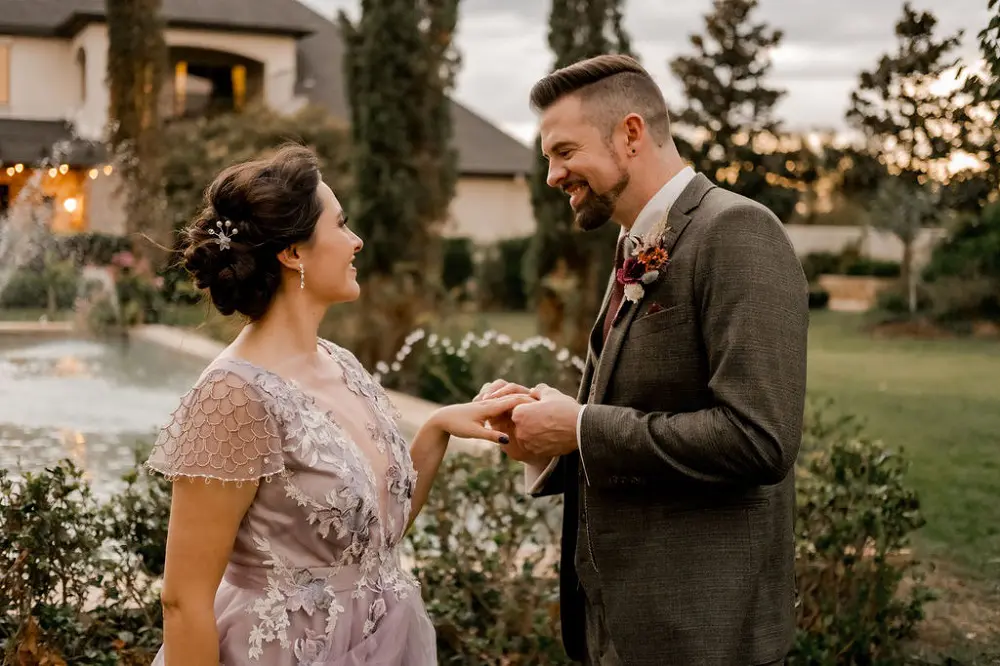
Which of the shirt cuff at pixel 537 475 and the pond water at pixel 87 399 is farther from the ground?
the shirt cuff at pixel 537 475

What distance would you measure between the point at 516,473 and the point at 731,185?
2261 centimetres

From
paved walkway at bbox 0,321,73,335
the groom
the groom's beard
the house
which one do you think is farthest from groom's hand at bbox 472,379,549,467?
the house

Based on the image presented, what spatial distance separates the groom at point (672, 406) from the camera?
2240 millimetres

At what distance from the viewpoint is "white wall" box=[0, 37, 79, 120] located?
88.0ft

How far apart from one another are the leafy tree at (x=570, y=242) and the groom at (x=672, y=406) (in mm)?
9094

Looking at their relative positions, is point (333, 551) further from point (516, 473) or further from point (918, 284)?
point (918, 284)

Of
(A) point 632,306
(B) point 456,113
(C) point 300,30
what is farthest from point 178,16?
(A) point 632,306

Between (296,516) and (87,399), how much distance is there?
32.8 ft

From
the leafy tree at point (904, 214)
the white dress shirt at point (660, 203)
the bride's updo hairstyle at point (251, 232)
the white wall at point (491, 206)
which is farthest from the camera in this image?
the white wall at point (491, 206)

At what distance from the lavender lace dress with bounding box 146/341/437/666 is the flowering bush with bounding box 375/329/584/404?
737cm

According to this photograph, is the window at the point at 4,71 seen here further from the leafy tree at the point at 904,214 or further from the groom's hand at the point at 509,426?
the groom's hand at the point at 509,426

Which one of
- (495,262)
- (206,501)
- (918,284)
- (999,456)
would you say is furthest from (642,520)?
(495,262)

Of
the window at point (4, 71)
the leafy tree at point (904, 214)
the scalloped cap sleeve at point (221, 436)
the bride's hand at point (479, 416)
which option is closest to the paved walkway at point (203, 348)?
the bride's hand at point (479, 416)

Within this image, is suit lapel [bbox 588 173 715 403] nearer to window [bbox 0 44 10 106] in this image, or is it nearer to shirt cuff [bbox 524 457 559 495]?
shirt cuff [bbox 524 457 559 495]
